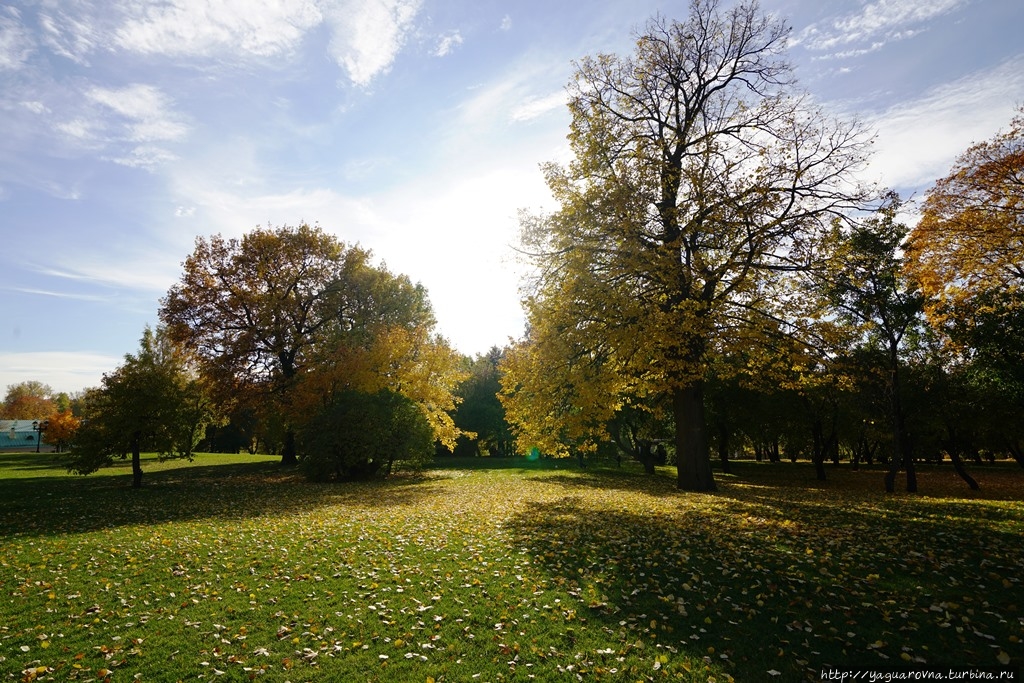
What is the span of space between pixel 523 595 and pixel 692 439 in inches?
496

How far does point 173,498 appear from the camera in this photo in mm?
20562

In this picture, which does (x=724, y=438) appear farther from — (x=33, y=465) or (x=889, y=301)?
(x=33, y=465)

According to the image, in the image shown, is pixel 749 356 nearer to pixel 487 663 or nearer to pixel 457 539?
pixel 457 539

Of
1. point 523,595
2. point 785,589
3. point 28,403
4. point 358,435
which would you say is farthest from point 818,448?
point 28,403

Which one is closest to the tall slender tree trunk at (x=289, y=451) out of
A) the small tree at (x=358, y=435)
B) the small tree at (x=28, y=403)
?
the small tree at (x=358, y=435)

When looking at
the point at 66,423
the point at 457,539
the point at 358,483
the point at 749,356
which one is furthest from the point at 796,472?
the point at 66,423

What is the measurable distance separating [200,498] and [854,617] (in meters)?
22.9

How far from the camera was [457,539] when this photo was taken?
38.3 feet

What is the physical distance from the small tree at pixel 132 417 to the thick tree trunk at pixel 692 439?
22435 mm

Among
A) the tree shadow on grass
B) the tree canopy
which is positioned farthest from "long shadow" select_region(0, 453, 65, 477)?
the tree shadow on grass

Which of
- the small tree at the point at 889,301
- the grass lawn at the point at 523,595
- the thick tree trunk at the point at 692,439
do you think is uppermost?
the small tree at the point at 889,301

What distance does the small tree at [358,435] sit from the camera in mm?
27062

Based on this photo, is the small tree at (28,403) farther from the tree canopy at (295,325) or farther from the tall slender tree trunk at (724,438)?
the tall slender tree trunk at (724,438)

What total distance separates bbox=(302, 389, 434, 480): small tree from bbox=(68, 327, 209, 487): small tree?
6.10 m
